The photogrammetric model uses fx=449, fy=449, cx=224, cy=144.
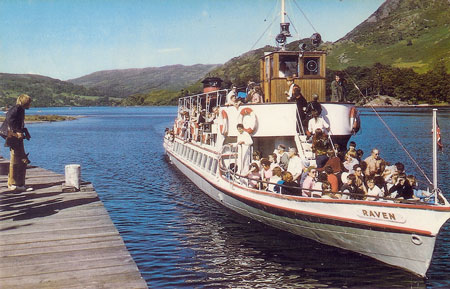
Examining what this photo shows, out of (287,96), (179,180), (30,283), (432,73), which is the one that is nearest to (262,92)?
(287,96)

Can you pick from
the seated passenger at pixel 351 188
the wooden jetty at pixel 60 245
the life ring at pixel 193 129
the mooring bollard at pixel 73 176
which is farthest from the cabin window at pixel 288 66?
the wooden jetty at pixel 60 245

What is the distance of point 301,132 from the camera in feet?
65.2

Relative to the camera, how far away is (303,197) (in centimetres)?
1514

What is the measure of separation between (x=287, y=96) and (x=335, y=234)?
7.61 metres

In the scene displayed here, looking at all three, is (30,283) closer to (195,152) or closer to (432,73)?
(195,152)

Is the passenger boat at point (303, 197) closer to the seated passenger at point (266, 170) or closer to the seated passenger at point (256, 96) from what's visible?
the seated passenger at point (256, 96)

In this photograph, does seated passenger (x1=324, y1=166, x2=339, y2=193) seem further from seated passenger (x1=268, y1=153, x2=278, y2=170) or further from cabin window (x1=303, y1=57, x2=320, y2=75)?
cabin window (x1=303, y1=57, x2=320, y2=75)

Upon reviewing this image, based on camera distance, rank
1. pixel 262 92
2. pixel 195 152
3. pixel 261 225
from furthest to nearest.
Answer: pixel 195 152, pixel 262 92, pixel 261 225

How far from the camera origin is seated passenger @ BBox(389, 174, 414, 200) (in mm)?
13977

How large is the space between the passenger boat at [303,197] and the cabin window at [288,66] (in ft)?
0.16

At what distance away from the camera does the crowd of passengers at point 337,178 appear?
46.8ft

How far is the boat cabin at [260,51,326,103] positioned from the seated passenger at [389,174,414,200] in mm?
7689

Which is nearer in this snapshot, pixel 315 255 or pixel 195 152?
pixel 315 255

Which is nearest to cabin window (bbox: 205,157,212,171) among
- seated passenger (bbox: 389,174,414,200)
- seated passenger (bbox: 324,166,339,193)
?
seated passenger (bbox: 324,166,339,193)
